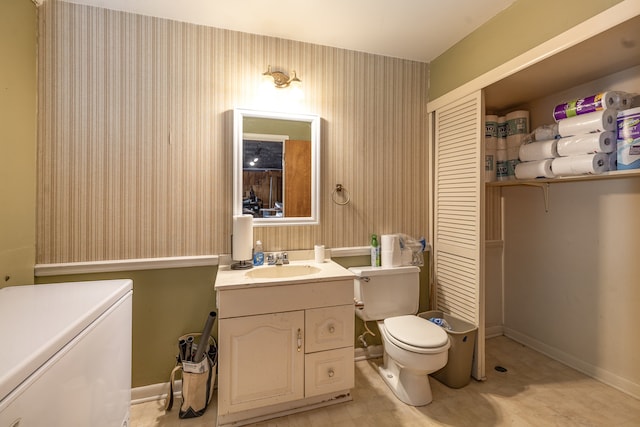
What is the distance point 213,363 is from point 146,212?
1.00m

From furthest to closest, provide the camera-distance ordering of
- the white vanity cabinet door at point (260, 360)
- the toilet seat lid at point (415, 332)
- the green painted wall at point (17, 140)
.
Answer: the toilet seat lid at point (415, 332) → the white vanity cabinet door at point (260, 360) → the green painted wall at point (17, 140)

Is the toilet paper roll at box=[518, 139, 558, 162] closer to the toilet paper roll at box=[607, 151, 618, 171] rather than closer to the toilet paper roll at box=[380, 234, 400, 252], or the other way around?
the toilet paper roll at box=[607, 151, 618, 171]

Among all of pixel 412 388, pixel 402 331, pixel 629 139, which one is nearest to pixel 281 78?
pixel 402 331

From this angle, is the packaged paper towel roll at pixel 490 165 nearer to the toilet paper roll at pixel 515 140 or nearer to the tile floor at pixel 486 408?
the toilet paper roll at pixel 515 140

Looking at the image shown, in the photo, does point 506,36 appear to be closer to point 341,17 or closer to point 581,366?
point 341,17

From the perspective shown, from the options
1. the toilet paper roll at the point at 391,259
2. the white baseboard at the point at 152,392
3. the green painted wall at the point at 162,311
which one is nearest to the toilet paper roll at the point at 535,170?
the toilet paper roll at the point at 391,259

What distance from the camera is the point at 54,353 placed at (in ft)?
2.37

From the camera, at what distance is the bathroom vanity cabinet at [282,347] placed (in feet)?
4.82

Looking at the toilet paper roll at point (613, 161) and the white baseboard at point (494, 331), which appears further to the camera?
the white baseboard at point (494, 331)

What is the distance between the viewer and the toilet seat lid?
5.15 ft

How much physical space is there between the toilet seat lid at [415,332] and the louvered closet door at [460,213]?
43cm

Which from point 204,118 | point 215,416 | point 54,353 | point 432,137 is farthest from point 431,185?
point 54,353

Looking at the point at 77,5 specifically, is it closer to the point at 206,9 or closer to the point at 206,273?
the point at 206,9

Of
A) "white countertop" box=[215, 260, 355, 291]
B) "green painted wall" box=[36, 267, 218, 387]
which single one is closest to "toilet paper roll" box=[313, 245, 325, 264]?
"white countertop" box=[215, 260, 355, 291]
